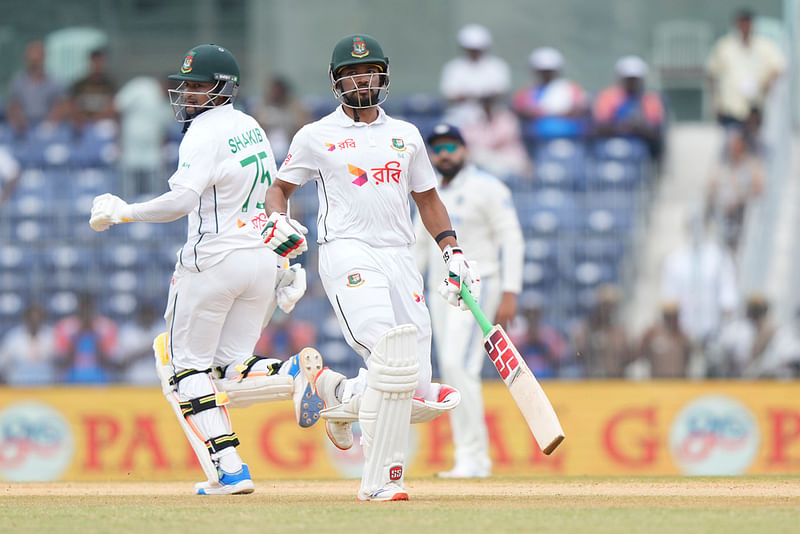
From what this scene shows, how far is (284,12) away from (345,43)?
11810 mm

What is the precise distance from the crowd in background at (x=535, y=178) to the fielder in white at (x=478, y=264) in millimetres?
3007

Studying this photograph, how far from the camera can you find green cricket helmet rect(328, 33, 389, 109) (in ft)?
23.4

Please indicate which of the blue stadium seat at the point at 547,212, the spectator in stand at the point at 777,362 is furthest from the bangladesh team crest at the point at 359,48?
the blue stadium seat at the point at 547,212

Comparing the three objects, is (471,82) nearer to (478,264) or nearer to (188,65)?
(478,264)

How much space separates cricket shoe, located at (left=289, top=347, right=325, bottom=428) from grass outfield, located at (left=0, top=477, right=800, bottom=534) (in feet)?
1.34

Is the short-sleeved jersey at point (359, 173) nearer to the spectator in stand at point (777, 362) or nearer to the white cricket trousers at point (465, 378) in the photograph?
the white cricket trousers at point (465, 378)

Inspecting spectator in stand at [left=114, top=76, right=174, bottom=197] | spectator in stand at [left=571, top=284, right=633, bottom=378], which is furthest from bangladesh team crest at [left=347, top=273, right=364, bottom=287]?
spectator in stand at [left=114, top=76, right=174, bottom=197]

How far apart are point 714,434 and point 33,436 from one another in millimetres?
5690

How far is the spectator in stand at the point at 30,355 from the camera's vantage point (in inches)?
540

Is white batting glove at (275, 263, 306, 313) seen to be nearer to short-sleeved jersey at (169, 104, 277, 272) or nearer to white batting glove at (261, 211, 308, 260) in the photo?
short-sleeved jersey at (169, 104, 277, 272)

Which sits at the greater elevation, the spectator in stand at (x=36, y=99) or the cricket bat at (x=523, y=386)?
the spectator in stand at (x=36, y=99)

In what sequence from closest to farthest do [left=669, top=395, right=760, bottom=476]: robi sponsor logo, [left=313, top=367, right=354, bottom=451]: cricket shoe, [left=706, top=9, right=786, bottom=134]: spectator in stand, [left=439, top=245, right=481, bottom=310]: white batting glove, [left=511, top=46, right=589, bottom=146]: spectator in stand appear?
[left=439, top=245, right=481, bottom=310]: white batting glove → [left=313, top=367, right=354, bottom=451]: cricket shoe → [left=669, top=395, right=760, bottom=476]: robi sponsor logo → [left=511, top=46, right=589, bottom=146]: spectator in stand → [left=706, top=9, right=786, bottom=134]: spectator in stand

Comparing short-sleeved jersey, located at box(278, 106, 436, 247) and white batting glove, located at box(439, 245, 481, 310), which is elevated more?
short-sleeved jersey, located at box(278, 106, 436, 247)

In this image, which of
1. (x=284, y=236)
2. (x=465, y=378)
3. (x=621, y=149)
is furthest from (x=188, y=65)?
(x=621, y=149)
